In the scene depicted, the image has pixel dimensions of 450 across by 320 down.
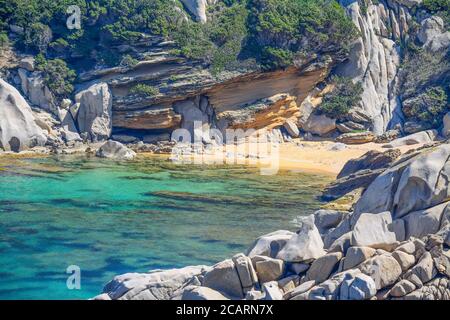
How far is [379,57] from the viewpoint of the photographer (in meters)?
47.0

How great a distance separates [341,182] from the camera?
27625 mm

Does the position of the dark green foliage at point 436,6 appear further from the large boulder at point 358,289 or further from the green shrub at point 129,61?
the large boulder at point 358,289

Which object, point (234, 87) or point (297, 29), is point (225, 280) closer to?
point (234, 87)

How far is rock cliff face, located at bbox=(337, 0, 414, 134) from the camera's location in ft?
149

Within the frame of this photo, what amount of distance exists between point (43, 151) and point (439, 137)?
2441 cm

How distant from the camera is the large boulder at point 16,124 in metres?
39.9

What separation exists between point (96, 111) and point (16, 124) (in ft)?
17.7

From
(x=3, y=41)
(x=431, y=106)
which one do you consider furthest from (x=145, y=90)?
(x=431, y=106)

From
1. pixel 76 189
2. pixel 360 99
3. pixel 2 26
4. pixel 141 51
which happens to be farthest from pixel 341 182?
pixel 2 26

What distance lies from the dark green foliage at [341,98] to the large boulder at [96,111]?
1454 centimetres

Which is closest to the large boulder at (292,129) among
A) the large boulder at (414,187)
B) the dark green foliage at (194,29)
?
the dark green foliage at (194,29)

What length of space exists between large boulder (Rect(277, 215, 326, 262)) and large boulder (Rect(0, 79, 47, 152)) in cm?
2966

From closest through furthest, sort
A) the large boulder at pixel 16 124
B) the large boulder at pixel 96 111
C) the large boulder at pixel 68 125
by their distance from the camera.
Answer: the large boulder at pixel 16 124 < the large boulder at pixel 68 125 < the large boulder at pixel 96 111

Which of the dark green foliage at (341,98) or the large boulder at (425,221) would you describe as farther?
the dark green foliage at (341,98)
